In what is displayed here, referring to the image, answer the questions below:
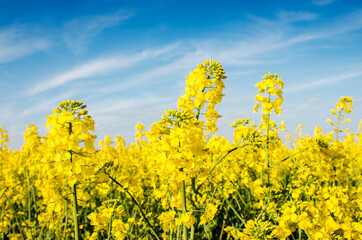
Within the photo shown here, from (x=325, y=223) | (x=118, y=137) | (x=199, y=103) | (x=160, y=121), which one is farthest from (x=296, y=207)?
(x=118, y=137)

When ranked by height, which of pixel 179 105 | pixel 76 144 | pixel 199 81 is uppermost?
pixel 199 81

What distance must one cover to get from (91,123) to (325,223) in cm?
224

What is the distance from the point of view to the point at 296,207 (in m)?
2.65

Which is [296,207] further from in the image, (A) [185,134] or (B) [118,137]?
(B) [118,137]

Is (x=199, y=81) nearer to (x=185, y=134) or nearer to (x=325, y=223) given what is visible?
(x=185, y=134)

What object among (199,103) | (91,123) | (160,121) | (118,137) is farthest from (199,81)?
(118,137)

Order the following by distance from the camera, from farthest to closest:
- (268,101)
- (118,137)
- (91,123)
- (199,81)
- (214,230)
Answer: (118,137) < (214,230) < (268,101) < (199,81) < (91,123)

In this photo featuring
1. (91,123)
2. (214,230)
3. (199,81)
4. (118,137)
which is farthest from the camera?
(118,137)

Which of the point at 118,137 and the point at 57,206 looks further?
the point at 118,137

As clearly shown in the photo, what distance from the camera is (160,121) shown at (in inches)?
90.8

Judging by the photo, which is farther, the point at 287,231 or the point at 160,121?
the point at 287,231

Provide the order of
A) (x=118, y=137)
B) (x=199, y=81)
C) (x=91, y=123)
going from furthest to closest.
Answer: (x=118, y=137) → (x=199, y=81) → (x=91, y=123)

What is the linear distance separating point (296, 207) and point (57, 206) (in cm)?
216

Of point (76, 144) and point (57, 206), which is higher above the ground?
point (76, 144)
